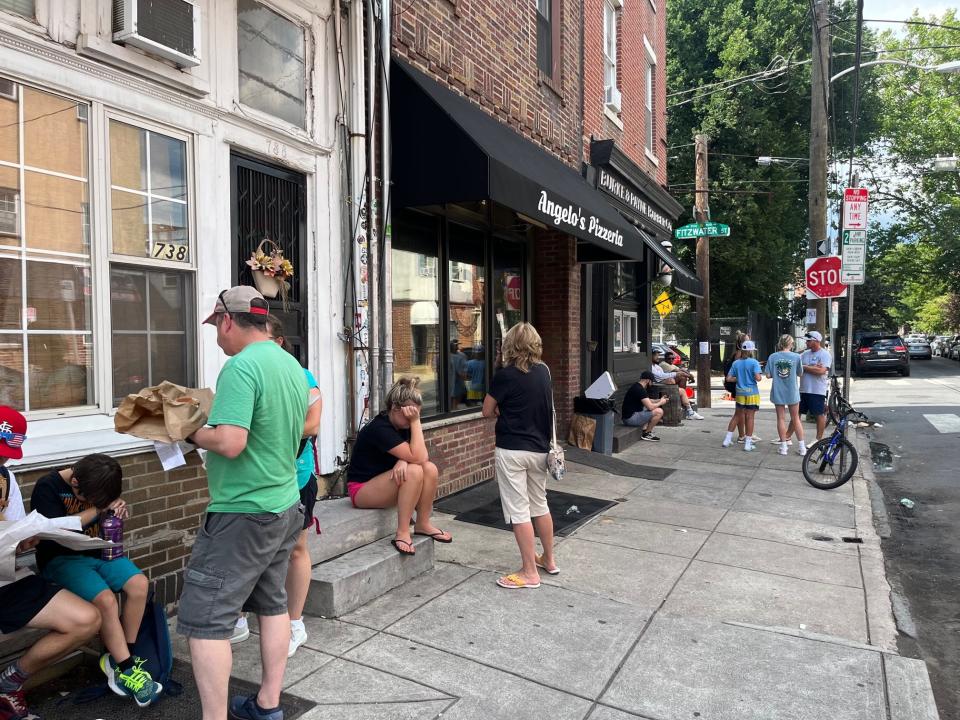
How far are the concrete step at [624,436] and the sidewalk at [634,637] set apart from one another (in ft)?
11.7

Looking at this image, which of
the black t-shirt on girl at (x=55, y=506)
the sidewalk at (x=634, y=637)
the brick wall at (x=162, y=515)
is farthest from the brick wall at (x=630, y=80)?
the black t-shirt on girl at (x=55, y=506)

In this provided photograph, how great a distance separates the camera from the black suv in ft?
86.7

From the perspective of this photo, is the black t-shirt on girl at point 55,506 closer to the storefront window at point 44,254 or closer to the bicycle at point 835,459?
the storefront window at point 44,254

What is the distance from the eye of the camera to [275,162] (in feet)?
16.3

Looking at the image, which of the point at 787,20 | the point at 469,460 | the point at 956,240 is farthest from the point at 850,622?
the point at 956,240

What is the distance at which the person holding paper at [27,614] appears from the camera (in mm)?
2834

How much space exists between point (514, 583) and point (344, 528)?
1171 millimetres

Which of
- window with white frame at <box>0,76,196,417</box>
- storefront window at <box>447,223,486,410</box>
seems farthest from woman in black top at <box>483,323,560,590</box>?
storefront window at <box>447,223,486,410</box>

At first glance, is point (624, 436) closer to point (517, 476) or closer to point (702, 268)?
point (517, 476)

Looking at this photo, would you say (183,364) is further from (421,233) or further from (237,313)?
(421,233)

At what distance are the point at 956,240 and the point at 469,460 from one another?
31.8 meters

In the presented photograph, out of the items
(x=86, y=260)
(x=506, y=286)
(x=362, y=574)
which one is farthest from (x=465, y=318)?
(x=86, y=260)

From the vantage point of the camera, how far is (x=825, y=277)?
1211 centimetres

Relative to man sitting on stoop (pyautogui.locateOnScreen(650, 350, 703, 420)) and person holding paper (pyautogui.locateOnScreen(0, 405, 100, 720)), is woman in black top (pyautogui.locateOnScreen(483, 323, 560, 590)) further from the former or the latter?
man sitting on stoop (pyautogui.locateOnScreen(650, 350, 703, 420))
